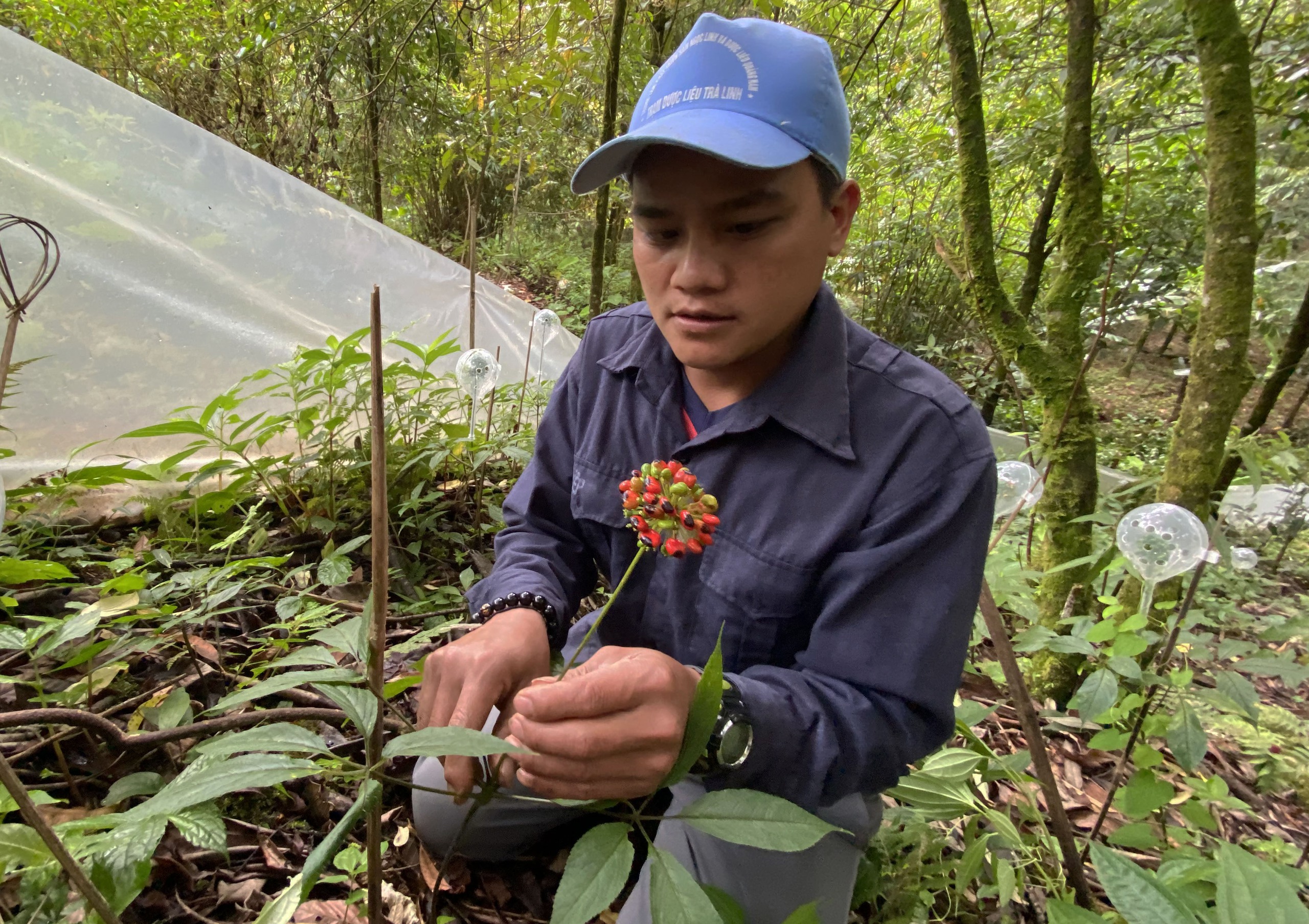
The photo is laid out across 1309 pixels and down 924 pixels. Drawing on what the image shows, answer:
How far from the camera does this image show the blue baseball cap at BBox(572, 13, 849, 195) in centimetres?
93

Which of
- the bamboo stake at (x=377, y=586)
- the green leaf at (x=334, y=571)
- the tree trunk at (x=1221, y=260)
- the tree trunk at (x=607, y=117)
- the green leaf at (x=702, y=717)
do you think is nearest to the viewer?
the bamboo stake at (x=377, y=586)

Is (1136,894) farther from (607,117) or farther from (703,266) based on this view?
(607,117)

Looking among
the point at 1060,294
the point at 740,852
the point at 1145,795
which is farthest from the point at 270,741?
the point at 1060,294

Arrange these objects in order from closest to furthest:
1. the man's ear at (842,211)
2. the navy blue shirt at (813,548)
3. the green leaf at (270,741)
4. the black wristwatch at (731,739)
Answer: the green leaf at (270,741) → the black wristwatch at (731,739) → the navy blue shirt at (813,548) → the man's ear at (842,211)

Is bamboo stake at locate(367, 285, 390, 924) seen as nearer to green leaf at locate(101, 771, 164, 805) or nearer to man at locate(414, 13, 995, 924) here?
man at locate(414, 13, 995, 924)

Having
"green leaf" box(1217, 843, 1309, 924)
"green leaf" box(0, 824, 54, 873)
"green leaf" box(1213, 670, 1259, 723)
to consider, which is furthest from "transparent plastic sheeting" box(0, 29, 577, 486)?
"green leaf" box(1213, 670, 1259, 723)

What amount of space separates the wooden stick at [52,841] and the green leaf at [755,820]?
558 millimetres

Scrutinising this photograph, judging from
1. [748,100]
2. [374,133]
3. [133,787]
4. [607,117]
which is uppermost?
[374,133]

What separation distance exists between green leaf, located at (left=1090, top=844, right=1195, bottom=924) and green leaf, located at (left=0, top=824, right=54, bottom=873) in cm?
116

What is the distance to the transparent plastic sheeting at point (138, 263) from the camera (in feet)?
6.18

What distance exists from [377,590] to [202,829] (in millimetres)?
634

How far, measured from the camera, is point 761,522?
1.15 m

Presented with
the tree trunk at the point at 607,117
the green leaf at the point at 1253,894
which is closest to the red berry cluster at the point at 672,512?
the green leaf at the point at 1253,894

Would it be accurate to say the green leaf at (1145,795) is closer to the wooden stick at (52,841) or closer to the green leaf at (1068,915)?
the green leaf at (1068,915)
